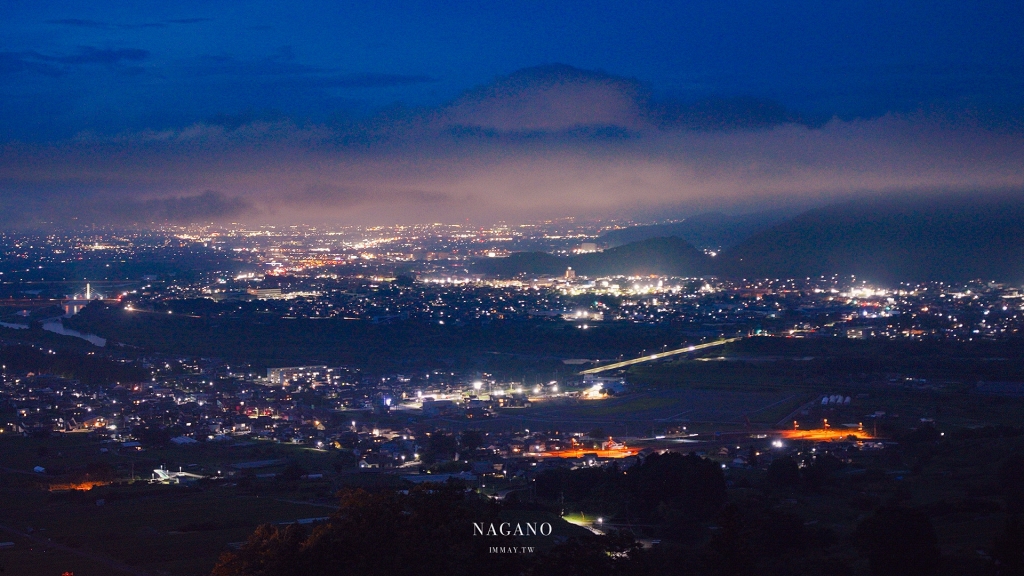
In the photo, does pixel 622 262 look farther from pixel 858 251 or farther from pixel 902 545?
pixel 902 545

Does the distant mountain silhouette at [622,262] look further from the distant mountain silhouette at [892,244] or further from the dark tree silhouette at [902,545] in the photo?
the dark tree silhouette at [902,545]

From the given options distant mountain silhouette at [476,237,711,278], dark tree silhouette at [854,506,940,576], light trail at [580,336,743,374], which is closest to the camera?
dark tree silhouette at [854,506,940,576]

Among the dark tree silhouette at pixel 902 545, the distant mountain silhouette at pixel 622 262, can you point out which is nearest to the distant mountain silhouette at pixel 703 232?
the distant mountain silhouette at pixel 622 262

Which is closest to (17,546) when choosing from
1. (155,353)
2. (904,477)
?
(904,477)

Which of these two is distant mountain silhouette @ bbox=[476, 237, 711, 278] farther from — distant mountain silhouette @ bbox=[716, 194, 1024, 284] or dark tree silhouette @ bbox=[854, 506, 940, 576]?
dark tree silhouette @ bbox=[854, 506, 940, 576]

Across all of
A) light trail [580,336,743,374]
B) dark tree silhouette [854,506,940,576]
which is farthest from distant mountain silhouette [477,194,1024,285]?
dark tree silhouette [854,506,940,576]

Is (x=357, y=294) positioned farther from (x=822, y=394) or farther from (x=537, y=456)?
(x=537, y=456)
